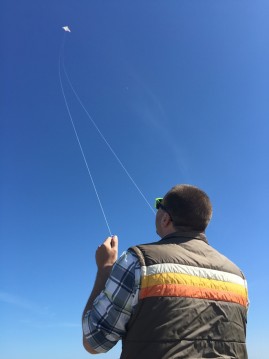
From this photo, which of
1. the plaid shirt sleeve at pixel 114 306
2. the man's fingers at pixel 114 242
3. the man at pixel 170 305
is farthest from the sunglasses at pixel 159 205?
the plaid shirt sleeve at pixel 114 306

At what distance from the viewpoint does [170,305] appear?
125 inches

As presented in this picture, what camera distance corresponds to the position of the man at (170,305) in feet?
10.2

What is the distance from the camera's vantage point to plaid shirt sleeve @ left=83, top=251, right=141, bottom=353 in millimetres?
3271

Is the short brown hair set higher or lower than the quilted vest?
higher

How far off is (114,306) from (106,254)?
77cm

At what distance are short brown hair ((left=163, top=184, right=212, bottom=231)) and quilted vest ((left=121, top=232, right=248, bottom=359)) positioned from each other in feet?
1.01

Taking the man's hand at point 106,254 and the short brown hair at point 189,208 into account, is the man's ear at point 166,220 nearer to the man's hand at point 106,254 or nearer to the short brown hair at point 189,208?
the short brown hair at point 189,208

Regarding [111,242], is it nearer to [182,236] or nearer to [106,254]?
[106,254]

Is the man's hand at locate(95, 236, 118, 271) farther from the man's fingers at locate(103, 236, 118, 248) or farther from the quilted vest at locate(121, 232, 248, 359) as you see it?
the quilted vest at locate(121, 232, 248, 359)

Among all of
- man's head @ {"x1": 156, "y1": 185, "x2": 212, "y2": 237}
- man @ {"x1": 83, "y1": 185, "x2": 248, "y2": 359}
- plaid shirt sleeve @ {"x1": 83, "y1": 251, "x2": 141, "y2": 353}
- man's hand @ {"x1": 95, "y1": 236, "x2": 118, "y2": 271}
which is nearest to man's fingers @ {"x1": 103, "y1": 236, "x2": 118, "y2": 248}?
man's hand @ {"x1": 95, "y1": 236, "x2": 118, "y2": 271}

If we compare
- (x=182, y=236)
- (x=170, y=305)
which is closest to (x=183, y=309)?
(x=170, y=305)

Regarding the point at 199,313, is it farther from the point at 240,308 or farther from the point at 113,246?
the point at 113,246

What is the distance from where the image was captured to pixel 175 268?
10.9 feet

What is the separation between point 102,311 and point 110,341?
11.8 inches
